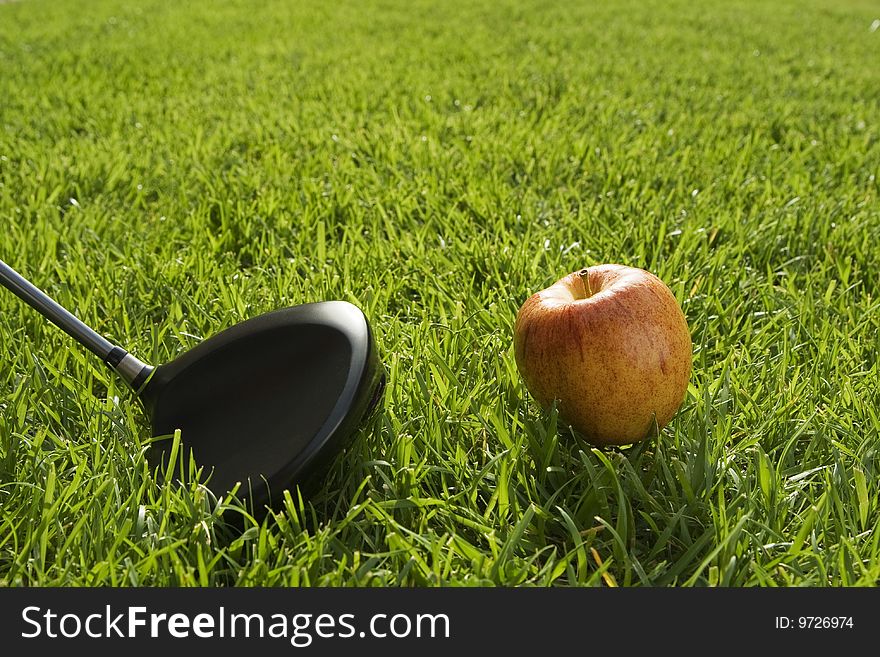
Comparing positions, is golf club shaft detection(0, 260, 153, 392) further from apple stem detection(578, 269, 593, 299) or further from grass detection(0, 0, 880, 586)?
apple stem detection(578, 269, 593, 299)

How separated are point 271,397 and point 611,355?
2.28ft

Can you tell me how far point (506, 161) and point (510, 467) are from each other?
91.3 inches

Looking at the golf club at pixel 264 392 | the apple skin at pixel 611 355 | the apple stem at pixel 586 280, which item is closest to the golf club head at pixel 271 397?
the golf club at pixel 264 392

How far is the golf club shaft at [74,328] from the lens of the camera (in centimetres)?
176

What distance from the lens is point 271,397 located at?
1.68 meters

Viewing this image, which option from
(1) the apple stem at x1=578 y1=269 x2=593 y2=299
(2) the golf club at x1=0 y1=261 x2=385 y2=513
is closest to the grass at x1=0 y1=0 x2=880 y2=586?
(2) the golf club at x1=0 y1=261 x2=385 y2=513

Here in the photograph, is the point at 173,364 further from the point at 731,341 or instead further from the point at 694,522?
the point at 731,341

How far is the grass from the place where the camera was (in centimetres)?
A: 149

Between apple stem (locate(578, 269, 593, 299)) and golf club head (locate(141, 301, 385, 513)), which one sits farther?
apple stem (locate(578, 269, 593, 299))

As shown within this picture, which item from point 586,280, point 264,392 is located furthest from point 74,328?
point 586,280

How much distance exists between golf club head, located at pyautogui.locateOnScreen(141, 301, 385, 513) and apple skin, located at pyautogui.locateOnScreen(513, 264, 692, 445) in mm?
340

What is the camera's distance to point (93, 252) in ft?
9.09
